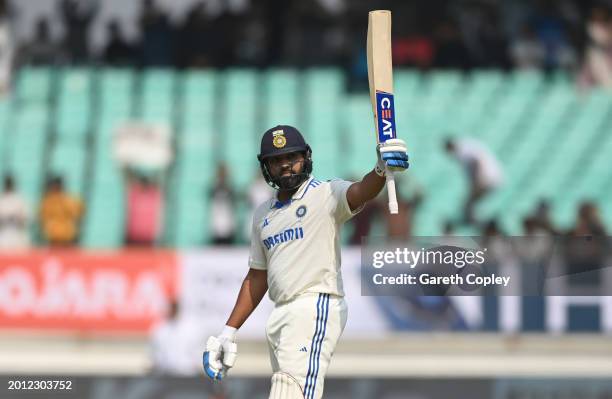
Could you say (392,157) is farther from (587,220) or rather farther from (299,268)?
(587,220)

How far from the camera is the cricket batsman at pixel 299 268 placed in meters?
5.12

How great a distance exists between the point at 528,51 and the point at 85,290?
8.31 metres

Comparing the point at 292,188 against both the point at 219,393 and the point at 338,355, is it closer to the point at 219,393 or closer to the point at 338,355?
→ the point at 219,393

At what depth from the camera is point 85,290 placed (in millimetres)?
13125

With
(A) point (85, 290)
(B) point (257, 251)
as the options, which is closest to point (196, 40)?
(A) point (85, 290)

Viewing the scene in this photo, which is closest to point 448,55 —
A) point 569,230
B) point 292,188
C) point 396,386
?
point 569,230

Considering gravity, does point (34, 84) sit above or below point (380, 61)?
above

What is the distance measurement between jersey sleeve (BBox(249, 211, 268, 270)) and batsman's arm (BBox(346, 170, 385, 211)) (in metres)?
0.55

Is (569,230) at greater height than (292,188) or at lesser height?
greater

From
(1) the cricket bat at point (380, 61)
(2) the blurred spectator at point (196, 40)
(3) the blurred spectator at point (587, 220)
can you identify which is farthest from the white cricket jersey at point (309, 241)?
(2) the blurred spectator at point (196, 40)

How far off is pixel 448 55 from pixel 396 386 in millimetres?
10600

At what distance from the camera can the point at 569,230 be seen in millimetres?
14203

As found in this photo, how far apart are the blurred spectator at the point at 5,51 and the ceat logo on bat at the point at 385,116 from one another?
13.6 m

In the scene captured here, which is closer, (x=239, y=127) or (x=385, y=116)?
(x=385, y=116)
